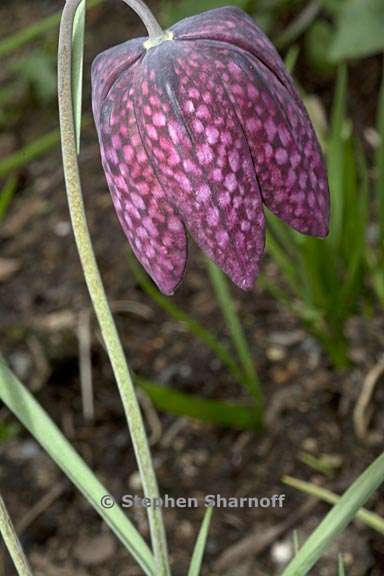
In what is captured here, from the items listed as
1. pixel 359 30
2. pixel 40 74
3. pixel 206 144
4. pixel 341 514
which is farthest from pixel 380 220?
pixel 40 74

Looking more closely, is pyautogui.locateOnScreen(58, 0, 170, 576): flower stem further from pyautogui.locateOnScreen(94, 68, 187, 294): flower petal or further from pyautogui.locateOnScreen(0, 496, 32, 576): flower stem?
pyautogui.locateOnScreen(0, 496, 32, 576): flower stem

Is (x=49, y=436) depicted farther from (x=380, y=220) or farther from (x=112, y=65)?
(x=380, y=220)

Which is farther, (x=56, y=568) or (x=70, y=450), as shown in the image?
(x=56, y=568)

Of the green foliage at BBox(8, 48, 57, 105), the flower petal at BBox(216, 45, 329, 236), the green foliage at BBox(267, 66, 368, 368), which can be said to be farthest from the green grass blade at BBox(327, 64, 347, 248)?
the green foliage at BBox(8, 48, 57, 105)

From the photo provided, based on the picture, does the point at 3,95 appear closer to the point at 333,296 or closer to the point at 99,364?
the point at 99,364

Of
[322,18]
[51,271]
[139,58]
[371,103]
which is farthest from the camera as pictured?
[322,18]

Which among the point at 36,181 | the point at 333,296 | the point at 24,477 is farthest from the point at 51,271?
the point at 333,296

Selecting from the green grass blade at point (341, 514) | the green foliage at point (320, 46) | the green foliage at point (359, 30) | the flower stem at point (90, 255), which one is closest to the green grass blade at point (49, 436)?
the flower stem at point (90, 255)
